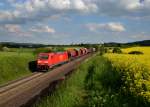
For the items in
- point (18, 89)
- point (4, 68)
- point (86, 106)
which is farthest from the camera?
point (4, 68)

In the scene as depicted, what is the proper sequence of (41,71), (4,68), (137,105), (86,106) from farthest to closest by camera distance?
(41,71) → (4,68) → (86,106) → (137,105)

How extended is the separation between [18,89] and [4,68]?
11095 millimetres

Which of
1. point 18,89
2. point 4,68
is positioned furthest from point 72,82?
point 4,68

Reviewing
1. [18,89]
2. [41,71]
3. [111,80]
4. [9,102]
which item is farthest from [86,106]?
[41,71]

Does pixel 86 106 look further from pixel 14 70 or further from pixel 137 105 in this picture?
pixel 14 70

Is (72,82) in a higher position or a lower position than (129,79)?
lower

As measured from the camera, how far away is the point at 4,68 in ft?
141

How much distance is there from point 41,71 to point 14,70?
7.85 m

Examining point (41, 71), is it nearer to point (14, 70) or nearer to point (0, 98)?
point (14, 70)

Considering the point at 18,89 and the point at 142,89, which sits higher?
the point at 142,89

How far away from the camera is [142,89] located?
38.3 ft

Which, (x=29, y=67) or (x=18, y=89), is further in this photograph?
(x=29, y=67)

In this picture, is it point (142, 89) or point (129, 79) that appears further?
point (129, 79)

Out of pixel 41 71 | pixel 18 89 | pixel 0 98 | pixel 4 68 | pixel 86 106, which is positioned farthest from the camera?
pixel 41 71
